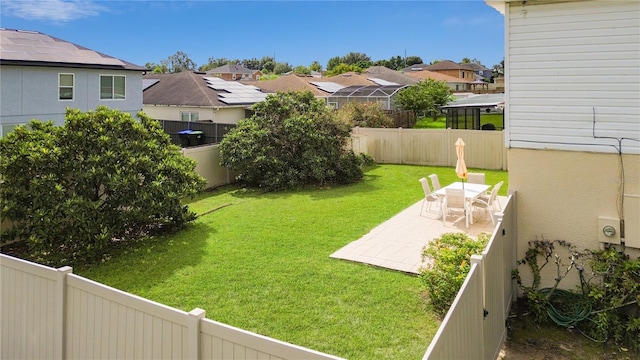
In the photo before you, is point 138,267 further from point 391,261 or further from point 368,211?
point 368,211

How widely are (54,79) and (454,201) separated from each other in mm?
19281

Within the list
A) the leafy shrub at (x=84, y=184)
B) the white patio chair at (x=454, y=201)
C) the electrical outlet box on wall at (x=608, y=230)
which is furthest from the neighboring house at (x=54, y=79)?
the electrical outlet box on wall at (x=608, y=230)

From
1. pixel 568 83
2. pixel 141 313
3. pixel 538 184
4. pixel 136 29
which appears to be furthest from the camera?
pixel 136 29

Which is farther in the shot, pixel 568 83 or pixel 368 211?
pixel 368 211

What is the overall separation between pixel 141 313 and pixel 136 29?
99.7ft

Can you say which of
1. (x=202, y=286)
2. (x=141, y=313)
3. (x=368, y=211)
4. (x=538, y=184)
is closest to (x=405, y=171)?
(x=368, y=211)

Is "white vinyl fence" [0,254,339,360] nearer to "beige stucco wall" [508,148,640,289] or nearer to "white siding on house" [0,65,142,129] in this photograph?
"beige stucco wall" [508,148,640,289]

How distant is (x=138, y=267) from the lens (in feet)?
25.8

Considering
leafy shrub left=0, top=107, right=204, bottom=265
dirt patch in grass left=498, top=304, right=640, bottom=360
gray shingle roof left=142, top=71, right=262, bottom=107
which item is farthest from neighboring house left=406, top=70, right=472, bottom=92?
dirt patch in grass left=498, top=304, right=640, bottom=360

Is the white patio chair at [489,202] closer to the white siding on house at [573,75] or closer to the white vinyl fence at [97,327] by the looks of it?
the white siding on house at [573,75]

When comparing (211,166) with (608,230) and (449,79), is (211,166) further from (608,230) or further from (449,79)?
(449,79)

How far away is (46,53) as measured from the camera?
805 inches

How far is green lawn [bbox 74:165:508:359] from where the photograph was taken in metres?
5.46

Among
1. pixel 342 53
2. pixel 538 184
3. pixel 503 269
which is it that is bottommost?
pixel 503 269
